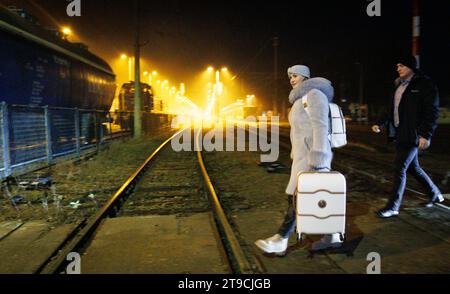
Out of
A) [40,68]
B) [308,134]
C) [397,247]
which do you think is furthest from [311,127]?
[40,68]

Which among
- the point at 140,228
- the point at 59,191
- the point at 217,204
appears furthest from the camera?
the point at 59,191

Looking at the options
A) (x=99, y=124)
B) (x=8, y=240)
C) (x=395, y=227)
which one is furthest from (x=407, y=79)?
(x=99, y=124)

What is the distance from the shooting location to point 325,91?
12.8 feet

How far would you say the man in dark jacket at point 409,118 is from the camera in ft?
16.8

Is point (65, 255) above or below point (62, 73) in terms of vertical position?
below

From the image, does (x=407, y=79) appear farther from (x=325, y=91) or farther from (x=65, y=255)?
(x=65, y=255)

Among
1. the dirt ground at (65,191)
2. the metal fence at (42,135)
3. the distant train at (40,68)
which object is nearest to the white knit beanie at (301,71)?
the dirt ground at (65,191)

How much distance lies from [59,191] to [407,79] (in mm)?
6693

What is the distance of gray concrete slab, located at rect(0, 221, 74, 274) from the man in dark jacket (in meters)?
4.31

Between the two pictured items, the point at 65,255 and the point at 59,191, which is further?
the point at 59,191

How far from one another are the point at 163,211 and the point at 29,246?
214 cm

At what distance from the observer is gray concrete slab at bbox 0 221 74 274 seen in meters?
4.19

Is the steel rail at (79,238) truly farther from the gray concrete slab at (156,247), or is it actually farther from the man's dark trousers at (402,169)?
the man's dark trousers at (402,169)

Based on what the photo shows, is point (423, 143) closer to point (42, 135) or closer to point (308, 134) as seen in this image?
point (308, 134)
